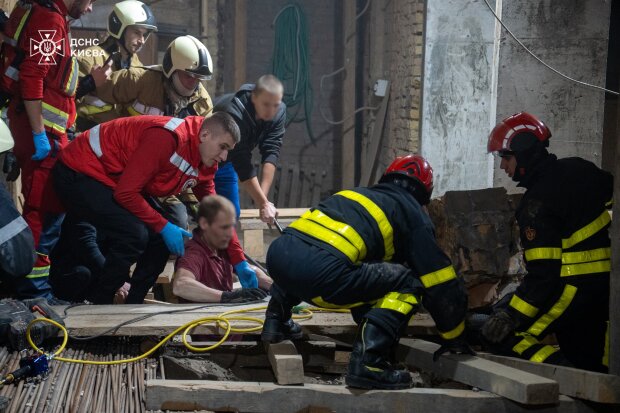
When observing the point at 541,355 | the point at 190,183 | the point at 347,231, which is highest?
the point at 190,183

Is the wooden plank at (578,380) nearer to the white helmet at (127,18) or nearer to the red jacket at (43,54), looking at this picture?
the red jacket at (43,54)

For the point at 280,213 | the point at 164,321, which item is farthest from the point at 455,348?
the point at 280,213

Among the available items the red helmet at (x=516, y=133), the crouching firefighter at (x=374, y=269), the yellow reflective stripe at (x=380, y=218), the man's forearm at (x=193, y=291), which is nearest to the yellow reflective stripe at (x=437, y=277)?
the crouching firefighter at (x=374, y=269)

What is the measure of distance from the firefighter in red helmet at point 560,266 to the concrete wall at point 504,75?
11.0 ft

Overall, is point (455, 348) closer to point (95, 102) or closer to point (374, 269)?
point (374, 269)

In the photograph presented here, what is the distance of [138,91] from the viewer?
227 inches

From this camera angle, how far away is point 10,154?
523 centimetres

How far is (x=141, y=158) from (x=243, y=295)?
0.99m

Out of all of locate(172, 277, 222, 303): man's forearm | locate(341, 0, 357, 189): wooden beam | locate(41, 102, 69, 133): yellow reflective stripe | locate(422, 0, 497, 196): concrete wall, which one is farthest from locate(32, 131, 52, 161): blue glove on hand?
locate(341, 0, 357, 189): wooden beam

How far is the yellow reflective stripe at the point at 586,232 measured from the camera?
4.17 metres

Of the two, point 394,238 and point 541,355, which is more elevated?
point 394,238

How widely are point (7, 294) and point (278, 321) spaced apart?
1.69m

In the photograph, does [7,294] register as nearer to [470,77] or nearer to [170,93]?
[170,93]

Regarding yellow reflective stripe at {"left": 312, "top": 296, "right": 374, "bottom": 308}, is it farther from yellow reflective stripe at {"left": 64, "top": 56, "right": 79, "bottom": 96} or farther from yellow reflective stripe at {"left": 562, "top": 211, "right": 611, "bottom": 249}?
yellow reflective stripe at {"left": 64, "top": 56, "right": 79, "bottom": 96}
